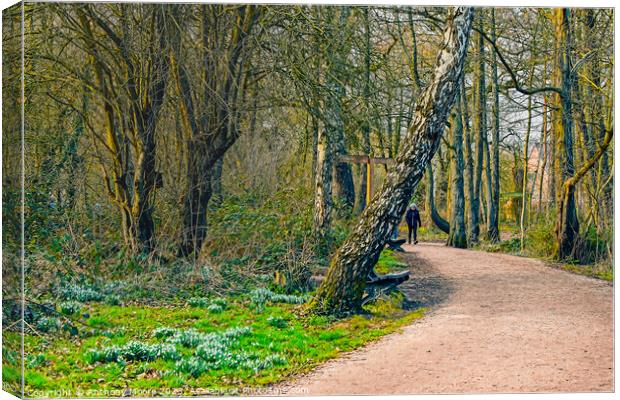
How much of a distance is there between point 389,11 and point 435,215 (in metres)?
3.26

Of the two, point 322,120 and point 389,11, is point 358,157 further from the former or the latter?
point 389,11

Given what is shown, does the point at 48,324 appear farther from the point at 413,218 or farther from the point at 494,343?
the point at 413,218

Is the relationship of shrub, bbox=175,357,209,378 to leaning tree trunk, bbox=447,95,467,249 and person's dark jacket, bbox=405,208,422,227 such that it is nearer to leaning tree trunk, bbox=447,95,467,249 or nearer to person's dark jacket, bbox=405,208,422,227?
person's dark jacket, bbox=405,208,422,227

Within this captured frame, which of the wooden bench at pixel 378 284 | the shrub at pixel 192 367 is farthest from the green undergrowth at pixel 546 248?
the shrub at pixel 192 367

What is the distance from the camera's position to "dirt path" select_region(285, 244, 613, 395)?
651 centimetres

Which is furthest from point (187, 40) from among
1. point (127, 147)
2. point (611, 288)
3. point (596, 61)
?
point (611, 288)

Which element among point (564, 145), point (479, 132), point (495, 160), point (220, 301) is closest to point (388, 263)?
point (220, 301)

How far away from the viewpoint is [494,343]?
22.7 ft

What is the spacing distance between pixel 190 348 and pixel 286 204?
206 centimetres

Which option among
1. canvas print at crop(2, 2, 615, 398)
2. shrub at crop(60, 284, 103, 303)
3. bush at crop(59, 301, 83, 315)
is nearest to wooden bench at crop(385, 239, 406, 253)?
canvas print at crop(2, 2, 615, 398)

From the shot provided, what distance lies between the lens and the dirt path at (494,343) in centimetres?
651

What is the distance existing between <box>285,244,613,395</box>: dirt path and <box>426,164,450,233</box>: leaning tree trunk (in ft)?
5.69

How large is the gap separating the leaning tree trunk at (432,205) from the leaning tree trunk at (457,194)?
21 cm

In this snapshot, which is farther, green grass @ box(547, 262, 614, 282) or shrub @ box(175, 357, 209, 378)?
green grass @ box(547, 262, 614, 282)
